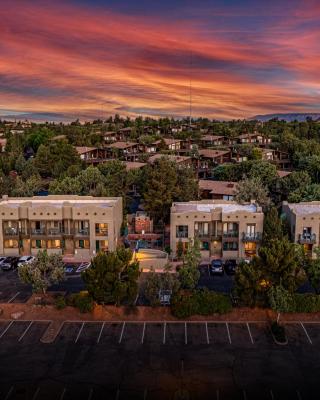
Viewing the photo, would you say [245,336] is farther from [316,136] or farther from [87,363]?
[316,136]

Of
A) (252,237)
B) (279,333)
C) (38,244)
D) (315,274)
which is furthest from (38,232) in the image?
(315,274)

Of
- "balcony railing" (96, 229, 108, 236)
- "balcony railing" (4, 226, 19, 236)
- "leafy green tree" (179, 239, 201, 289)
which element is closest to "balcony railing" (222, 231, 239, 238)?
"leafy green tree" (179, 239, 201, 289)

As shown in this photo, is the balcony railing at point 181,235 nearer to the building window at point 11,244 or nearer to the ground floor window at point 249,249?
the ground floor window at point 249,249

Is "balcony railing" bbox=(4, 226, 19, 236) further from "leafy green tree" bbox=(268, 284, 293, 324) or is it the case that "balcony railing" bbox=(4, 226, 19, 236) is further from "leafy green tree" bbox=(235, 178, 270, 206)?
"leafy green tree" bbox=(268, 284, 293, 324)

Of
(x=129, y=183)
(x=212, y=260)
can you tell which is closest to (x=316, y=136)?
(x=129, y=183)

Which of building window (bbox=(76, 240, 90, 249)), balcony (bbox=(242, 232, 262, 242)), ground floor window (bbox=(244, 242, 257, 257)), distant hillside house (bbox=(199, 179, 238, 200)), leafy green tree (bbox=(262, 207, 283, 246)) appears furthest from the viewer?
distant hillside house (bbox=(199, 179, 238, 200))

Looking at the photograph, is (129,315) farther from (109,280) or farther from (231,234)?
(231,234)
